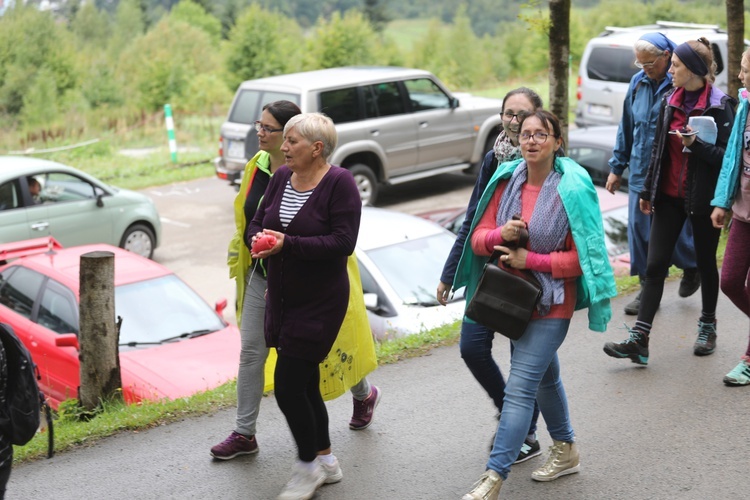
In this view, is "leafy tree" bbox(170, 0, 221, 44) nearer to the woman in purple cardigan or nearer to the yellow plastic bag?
the yellow plastic bag

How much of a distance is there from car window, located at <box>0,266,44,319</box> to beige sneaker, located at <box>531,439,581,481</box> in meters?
5.74

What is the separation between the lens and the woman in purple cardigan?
416 centimetres

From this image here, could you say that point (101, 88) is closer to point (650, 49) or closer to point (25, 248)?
point (25, 248)

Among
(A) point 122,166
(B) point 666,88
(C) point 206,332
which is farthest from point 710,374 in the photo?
(A) point 122,166

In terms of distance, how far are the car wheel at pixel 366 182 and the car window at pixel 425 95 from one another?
1.43 metres

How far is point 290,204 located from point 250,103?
1095cm

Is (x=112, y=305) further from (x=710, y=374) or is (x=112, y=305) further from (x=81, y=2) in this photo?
(x=81, y=2)

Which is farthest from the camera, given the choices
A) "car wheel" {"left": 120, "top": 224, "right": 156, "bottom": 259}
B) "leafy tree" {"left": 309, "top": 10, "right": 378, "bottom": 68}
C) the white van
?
"leafy tree" {"left": 309, "top": 10, "right": 378, "bottom": 68}

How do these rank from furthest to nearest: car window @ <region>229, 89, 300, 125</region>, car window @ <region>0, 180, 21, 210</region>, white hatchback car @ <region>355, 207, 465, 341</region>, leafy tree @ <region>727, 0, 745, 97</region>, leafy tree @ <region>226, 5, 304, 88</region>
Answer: leafy tree @ <region>226, 5, 304, 88</region> → car window @ <region>229, 89, 300, 125</region> → car window @ <region>0, 180, 21, 210</region> → leafy tree @ <region>727, 0, 745, 97</region> → white hatchback car @ <region>355, 207, 465, 341</region>

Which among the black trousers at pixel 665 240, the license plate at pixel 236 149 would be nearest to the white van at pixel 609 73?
the license plate at pixel 236 149

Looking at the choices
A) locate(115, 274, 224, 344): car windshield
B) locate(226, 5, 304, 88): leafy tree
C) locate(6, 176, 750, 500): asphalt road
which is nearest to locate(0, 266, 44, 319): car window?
locate(115, 274, 224, 344): car windshield

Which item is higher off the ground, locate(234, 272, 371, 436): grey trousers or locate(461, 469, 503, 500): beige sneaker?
locate(234, 272, 371, 436): grey trousers

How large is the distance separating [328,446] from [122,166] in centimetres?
1696

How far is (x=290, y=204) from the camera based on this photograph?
4242 millimetres
